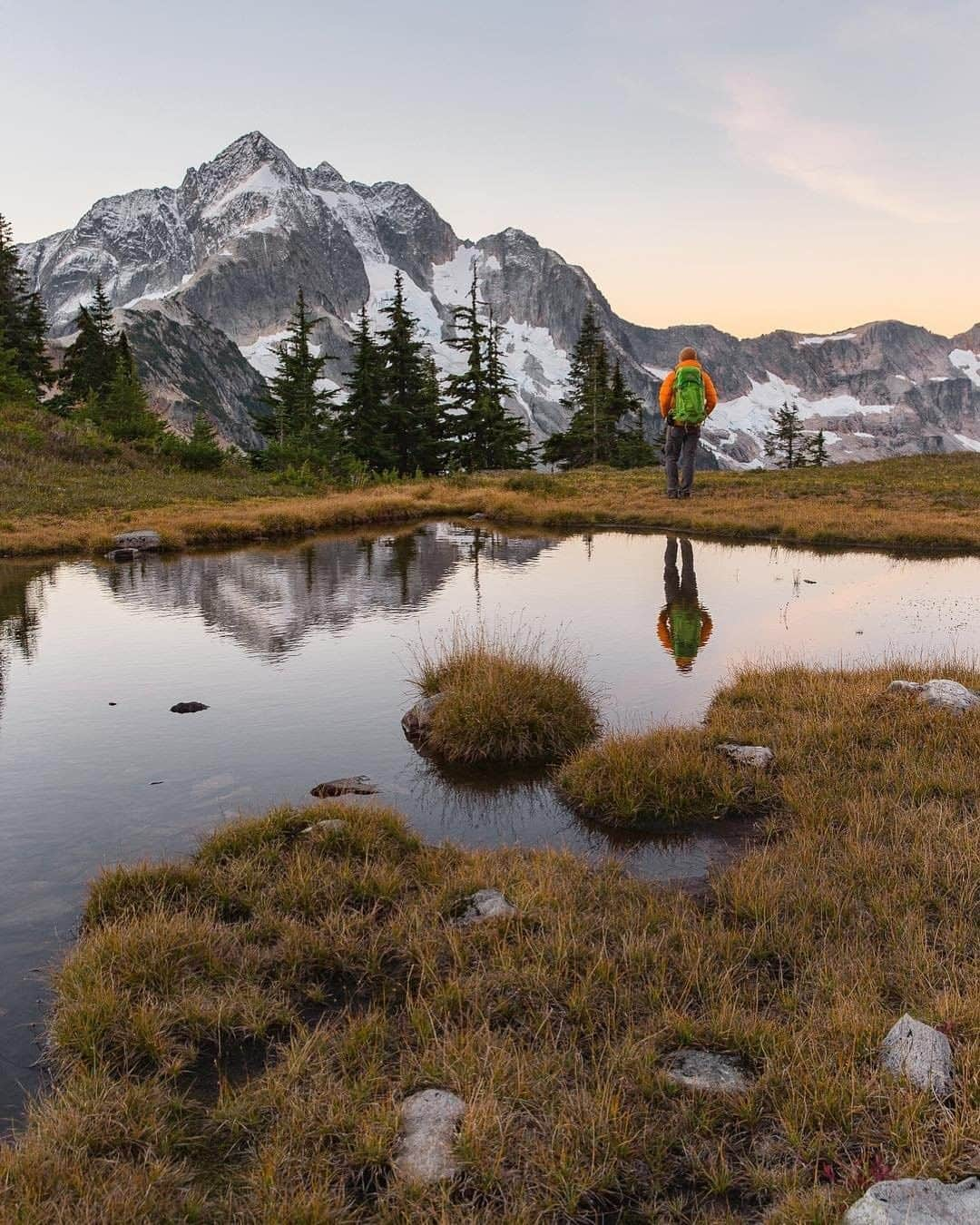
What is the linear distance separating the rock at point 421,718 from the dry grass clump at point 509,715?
3.6 inches

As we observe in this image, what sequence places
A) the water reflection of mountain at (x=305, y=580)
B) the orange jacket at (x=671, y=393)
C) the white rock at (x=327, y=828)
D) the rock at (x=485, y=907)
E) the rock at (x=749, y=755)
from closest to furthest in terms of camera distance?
the rock at (x=485, y=907) → the white rock at (x=327, y=828) → the rock at (x=749, y=755) → the water reflection of mountain at (x=305, y=580) → the orange jacket at (x=671, y=393)

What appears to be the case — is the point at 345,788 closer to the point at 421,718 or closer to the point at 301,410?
the point at 421,718

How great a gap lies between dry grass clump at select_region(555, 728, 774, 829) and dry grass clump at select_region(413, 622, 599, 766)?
32.2 inches

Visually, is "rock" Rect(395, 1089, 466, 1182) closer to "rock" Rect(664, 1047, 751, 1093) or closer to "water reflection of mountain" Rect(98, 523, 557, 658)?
"rock" Rect(664, 1047, 751, 1093)

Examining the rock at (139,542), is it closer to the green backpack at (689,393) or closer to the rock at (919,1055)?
the green backpack at (689,393)

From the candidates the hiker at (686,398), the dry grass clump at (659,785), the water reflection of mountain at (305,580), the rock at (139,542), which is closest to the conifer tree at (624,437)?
the hiker at (686,398)

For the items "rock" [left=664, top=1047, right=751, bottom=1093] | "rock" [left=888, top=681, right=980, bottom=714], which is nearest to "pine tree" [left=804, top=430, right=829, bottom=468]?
"rock" [left=888, top=681, right=980, bottom=714]

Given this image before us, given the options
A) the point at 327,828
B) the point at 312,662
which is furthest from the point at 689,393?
the point at 327,828

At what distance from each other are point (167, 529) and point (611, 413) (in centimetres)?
Result: 5210

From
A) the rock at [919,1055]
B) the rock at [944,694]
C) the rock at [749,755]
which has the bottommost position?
the rock at [919,1055]

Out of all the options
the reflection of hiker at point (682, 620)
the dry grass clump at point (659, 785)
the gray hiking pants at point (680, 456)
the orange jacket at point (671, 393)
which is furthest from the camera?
the gray hiking pants at point (680, 456)

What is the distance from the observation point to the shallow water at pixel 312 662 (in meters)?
6.31

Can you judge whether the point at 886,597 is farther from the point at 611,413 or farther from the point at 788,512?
the point at 611,413

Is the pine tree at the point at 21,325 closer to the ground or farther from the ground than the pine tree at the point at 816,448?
farther from the ground
